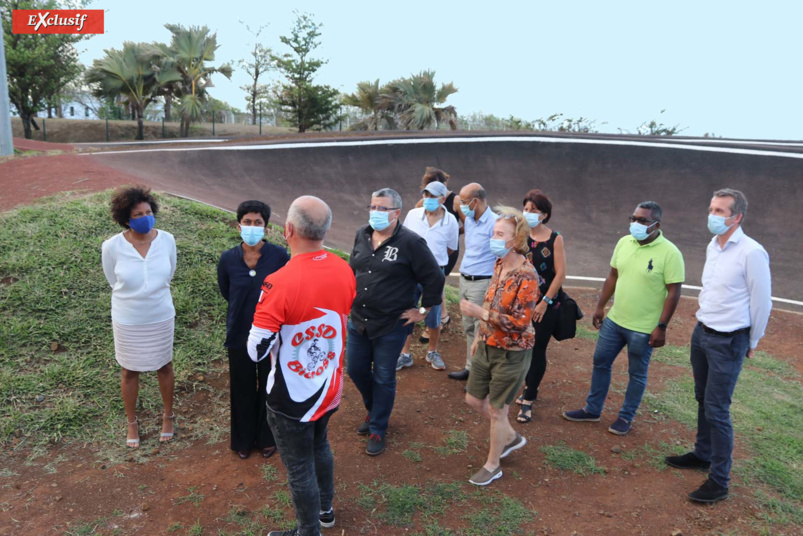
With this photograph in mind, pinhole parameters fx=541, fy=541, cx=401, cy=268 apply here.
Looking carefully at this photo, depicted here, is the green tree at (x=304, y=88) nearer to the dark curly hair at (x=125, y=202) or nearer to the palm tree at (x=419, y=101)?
the palm tree at (x=419, y=101)

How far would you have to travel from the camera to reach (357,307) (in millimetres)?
3760

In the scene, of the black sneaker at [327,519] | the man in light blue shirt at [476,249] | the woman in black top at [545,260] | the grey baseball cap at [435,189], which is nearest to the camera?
the black sneaker at [327,519]

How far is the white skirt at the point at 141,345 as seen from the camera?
144 inches

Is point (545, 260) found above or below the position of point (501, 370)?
above

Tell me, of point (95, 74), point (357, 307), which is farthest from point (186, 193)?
point (95, 74)

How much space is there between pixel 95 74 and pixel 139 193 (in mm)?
22505

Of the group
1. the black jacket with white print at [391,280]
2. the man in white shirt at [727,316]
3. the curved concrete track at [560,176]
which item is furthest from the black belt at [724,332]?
the curved concrete track at [560,176]

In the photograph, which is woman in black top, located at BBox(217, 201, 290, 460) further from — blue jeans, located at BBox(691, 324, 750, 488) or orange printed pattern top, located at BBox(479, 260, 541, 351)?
blue jeans, located at BBox(691, 324, 750, 488)

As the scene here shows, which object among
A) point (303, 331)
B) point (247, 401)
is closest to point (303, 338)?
point (303, 331)

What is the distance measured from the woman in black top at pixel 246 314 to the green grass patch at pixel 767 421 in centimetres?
331

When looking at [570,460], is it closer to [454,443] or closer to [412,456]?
[454,443]

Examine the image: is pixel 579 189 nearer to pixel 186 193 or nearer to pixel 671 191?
pixel 671 191

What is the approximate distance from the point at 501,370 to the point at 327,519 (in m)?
1.32

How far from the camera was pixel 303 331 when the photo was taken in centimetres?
249
